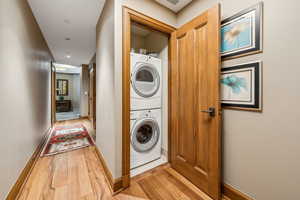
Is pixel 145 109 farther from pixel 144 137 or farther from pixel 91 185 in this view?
pixel 91 185

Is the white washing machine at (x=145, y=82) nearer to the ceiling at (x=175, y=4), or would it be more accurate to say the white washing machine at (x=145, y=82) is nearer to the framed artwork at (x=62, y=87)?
the ceiling at (x=175, y=4)

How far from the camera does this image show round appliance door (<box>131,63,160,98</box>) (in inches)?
69.7

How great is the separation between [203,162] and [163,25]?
1.88m

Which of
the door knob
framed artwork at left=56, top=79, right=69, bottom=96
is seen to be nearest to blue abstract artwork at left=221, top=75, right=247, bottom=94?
the door knob

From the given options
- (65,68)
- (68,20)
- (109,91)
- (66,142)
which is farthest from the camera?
(65,68)

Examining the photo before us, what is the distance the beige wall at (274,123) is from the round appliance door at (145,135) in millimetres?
1092

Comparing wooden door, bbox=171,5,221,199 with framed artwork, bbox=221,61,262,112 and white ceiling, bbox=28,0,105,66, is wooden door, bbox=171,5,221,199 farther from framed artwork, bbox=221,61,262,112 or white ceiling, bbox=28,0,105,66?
white ceiling, bbox=28,0,105,66

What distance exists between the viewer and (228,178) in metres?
1.33

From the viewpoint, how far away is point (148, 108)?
6.31 feet

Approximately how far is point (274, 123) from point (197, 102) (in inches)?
26.8

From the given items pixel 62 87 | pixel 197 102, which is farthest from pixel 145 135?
pixel 62 87

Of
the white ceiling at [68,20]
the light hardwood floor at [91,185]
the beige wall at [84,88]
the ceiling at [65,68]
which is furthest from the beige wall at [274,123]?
the ceiling at [65,68]

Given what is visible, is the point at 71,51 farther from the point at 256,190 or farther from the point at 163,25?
the point at 256,190

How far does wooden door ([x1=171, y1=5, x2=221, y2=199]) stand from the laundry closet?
0.28 m
